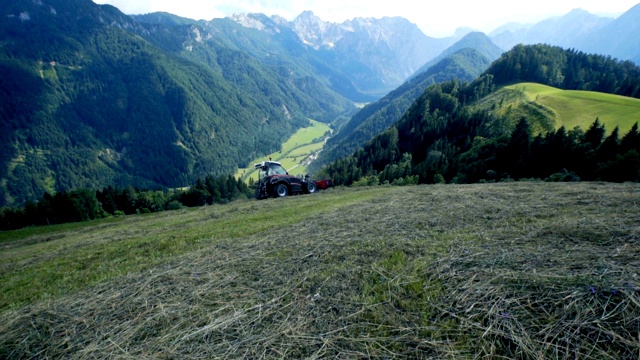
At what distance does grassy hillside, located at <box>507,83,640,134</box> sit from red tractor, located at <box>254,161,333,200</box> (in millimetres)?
63087

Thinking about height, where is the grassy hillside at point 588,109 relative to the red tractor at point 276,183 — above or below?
above

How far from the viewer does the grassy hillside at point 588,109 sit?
56.9m

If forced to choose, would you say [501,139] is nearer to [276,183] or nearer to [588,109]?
[588,109]

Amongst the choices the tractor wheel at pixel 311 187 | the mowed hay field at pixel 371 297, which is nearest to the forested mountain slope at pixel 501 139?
the tractor wheel at pixel 311 187

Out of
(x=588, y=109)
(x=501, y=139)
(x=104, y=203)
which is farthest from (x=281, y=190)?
(x=588, y=109)

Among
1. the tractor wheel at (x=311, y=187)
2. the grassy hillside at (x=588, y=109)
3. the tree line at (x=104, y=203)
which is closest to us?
the tractor wheel at (x=311, y=187)

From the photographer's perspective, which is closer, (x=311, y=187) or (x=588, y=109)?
(x=311, y=187)

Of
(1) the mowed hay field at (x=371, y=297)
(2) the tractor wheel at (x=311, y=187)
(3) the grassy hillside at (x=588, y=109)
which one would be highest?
(3) the grassy hillside at (x=588, y=109)

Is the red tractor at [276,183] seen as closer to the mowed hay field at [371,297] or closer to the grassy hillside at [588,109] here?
the mowed hay field at [371,297]

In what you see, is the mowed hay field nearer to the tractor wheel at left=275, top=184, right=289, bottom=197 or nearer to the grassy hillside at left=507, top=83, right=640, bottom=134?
the tractor wheel at left=275, top=184, right=289, bottom=197

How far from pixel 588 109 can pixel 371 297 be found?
89.8 m

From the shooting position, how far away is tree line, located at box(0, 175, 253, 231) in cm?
4694

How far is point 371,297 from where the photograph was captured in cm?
473

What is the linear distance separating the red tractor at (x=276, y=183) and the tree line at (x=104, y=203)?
34.2 m
